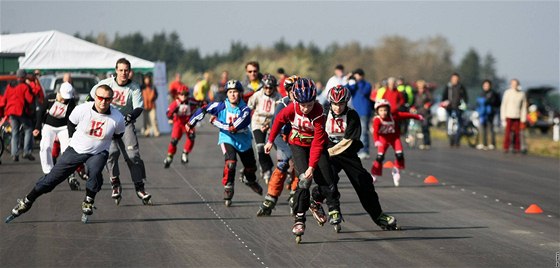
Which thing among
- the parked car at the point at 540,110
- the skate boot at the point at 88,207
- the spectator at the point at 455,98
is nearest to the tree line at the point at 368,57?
the parked car at the point at 540,110

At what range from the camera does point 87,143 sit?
14.2m

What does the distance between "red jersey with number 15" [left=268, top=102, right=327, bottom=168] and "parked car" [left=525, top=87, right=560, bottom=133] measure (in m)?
34.4

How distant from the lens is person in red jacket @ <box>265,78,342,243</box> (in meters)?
13.1

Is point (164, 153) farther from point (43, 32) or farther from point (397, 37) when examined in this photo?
point (397, 37)

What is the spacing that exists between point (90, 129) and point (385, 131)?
727 cm

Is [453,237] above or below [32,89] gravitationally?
below

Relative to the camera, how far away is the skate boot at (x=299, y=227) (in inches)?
503

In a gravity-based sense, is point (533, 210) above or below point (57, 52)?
below

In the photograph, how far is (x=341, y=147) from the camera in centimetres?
1393

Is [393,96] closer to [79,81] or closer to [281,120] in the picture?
[79,81]

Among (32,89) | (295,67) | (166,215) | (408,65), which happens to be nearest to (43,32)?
(32,89)

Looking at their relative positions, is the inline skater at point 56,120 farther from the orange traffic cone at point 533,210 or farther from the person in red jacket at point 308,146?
the orange traffic cone at point 533,210

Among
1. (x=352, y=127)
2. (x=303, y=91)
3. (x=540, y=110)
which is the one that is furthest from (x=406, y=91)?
(x=303, y=91)

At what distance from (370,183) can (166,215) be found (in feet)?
10.3
